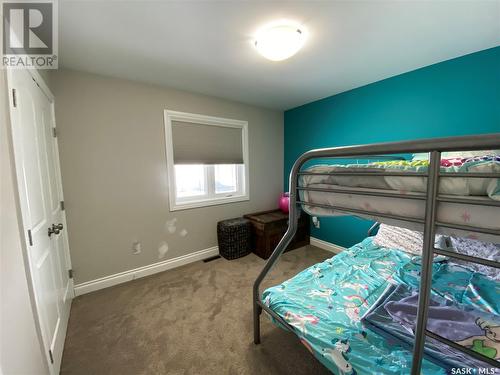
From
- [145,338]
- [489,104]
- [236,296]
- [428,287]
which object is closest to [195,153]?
[236,296]

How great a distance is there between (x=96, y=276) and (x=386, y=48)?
3.58 m

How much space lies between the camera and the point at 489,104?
5.75 ft

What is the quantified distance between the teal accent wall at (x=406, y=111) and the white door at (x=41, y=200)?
305 cm

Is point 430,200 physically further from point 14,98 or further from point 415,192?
point 14,98

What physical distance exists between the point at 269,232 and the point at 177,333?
1593 mm

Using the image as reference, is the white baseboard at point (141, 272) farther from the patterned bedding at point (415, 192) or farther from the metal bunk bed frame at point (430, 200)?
the metal bunk bed frame at point (430, 200)

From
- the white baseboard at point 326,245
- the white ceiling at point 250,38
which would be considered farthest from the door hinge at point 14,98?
the white baseboard at point 326,245

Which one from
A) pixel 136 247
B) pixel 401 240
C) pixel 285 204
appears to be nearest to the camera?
pixel 401 240

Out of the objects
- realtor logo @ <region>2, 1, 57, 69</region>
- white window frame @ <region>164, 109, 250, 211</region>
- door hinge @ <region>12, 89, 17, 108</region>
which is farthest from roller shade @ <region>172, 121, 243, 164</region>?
door hinge @ <region>12, 89, 17, 108</region>

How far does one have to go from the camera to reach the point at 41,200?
134 cm

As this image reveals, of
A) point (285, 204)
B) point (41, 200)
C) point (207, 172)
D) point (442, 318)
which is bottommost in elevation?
point (442, 318)

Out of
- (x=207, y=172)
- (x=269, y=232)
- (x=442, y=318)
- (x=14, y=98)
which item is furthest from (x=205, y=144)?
(x=442, y=318)

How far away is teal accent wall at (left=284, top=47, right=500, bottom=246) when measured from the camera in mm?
1780

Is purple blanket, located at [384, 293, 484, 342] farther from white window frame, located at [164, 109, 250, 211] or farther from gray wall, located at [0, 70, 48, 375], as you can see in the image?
white window frame, located at [164, 109, 250, 211]
